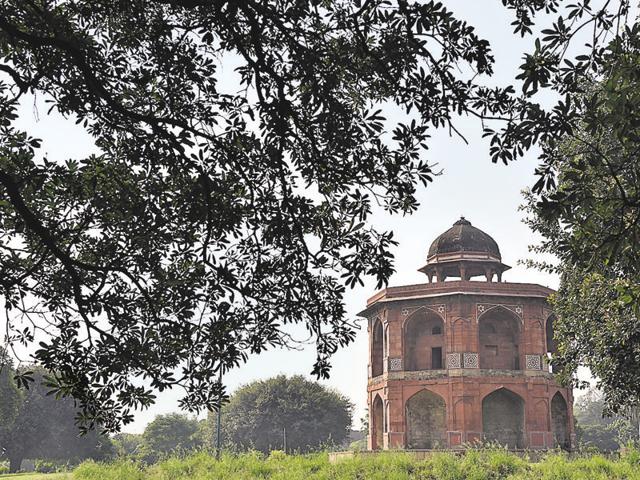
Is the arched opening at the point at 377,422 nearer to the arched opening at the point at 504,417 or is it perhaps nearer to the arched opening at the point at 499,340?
the arched opening at the point at 504,417

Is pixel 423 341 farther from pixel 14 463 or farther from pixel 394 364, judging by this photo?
pixel 14 463

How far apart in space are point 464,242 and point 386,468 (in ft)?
46.8

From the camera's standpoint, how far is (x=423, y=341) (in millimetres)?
34062

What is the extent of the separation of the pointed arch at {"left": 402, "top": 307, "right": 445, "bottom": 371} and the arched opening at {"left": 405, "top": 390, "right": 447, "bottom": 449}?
1376 mm

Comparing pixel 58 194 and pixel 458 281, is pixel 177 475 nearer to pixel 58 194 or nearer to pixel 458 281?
pixel 458 281

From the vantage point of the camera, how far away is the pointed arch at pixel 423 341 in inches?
1330

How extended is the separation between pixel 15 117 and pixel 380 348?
3129 cm

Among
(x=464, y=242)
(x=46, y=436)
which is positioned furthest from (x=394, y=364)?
(x=46, y=436)

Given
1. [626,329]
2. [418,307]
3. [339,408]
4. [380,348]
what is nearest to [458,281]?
[418,307]

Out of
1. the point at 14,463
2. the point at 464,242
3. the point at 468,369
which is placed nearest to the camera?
the point at 468,369

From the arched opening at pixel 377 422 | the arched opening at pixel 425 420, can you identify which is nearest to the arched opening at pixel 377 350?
the arched opening at pixel 377 422

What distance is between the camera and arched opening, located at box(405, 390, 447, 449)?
107 ft

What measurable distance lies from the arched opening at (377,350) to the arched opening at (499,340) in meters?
4.96

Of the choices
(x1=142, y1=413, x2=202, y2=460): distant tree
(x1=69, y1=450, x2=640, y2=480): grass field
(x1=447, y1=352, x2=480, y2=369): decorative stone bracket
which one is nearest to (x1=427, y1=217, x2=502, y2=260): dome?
(x1=447, y1=352, x2=480, y2=369): decorative stone bracket
